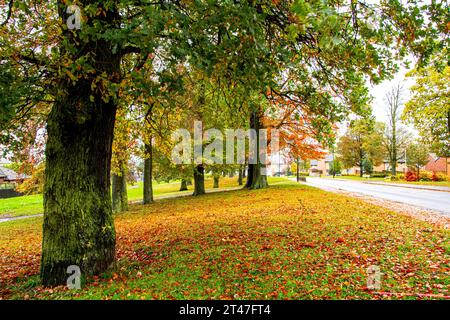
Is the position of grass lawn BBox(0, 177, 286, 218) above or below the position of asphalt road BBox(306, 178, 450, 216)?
below

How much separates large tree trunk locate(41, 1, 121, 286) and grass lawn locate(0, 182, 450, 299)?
17.4 inches

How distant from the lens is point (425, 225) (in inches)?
301

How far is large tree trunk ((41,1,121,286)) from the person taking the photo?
14.6 feet

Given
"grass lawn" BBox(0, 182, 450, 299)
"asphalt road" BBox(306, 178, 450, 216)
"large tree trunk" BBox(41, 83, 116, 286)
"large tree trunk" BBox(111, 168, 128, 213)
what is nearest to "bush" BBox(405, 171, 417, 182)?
"asphalt road" BBox(306, 178, 450, 216)

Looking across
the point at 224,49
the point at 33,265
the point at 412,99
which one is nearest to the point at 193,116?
the point at 33,265

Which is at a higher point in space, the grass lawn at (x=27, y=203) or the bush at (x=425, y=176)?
the bush at (x=425, y=176)

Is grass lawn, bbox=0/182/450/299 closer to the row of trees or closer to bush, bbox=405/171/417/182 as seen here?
the row of trees

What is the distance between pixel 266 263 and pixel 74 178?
370cm

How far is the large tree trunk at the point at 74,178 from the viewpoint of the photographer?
4.46 metres

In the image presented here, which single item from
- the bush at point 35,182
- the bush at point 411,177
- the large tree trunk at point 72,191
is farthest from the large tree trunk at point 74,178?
the bush at point 411,177

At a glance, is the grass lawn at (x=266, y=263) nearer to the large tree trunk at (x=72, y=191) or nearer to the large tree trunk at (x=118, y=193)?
the large tree trunk at (x=72, y=191)

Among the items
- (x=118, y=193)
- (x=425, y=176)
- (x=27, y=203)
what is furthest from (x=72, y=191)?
(x=425, y=176)

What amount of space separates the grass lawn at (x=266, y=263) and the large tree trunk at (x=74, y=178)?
1.45 ft

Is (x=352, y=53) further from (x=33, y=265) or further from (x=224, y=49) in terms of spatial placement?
(x=33, y=265)
